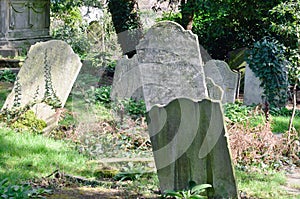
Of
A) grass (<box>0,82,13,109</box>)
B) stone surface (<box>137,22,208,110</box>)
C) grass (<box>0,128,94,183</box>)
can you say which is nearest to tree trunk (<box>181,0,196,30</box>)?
grass (<box>0,82,13,109</box>)

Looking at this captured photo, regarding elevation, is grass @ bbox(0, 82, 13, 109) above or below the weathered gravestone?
above

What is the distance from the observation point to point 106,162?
237 inches

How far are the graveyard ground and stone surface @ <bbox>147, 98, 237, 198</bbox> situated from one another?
0.33m

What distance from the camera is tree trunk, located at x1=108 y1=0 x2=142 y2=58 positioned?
13688 millimetres

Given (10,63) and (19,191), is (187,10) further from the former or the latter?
(19,191)

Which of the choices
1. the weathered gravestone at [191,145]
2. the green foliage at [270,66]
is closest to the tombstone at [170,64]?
the green foliage at [270,66]

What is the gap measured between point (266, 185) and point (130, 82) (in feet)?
14.7

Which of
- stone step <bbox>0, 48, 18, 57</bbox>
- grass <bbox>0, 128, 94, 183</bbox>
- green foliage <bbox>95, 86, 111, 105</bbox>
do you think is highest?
stone step <bbox>0, 48, 18, 57</bbox>

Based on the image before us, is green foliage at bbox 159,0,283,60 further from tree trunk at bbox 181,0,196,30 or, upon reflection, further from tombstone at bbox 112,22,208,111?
tombstone at bbox 112,22,208,111

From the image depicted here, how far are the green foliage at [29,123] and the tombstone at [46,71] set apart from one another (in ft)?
1.25

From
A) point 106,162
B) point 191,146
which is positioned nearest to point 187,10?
point 106,162

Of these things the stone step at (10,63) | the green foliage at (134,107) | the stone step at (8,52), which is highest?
the stone step at (8,52)

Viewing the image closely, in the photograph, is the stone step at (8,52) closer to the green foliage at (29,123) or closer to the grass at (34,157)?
the green foliage at (29,123)

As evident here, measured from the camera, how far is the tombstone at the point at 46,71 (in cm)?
799
